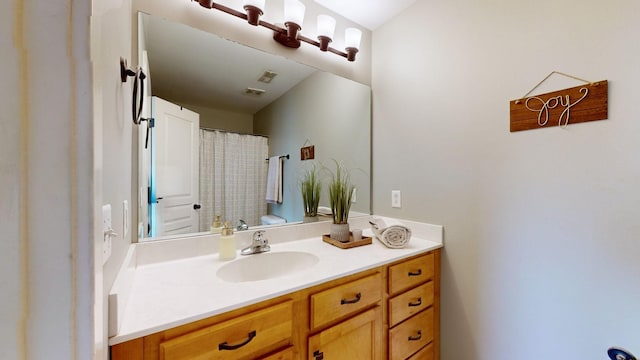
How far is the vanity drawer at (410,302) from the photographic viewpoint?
3.85 feet

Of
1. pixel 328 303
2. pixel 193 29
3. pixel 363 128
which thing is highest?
pixel 193 29

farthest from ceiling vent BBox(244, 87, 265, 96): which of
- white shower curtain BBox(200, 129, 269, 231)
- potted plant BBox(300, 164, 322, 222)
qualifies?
potted plant BBox(300, 164, 322, 222)

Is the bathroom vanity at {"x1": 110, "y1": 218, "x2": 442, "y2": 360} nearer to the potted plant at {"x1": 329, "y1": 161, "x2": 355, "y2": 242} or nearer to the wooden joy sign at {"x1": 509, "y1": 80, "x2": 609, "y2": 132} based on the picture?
the potted plant at {"x1": 329, "y1": 161, "x2": 355, "y2": 242}

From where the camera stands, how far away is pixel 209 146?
4.24 ft

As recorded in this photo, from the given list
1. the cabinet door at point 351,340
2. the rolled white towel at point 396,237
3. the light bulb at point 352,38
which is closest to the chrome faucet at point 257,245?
the cabinet door at point 351,340

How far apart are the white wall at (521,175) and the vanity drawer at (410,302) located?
0.44 feet

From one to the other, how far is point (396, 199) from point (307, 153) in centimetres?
66

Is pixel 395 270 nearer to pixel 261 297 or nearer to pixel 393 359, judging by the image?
pixel 393 359

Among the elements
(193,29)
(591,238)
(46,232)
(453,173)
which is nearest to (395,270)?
(453,173)

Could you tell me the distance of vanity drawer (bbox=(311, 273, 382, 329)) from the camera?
927 mm

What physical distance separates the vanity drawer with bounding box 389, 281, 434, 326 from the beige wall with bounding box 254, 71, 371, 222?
657 mm

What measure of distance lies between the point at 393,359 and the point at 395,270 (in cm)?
41

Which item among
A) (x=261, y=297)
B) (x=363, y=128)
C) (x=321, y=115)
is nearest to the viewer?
(x=261, y=297)

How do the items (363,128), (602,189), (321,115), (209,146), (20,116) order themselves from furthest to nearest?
(363,128) < (321,115) < (209,146) < (602,189) < (20,116)
